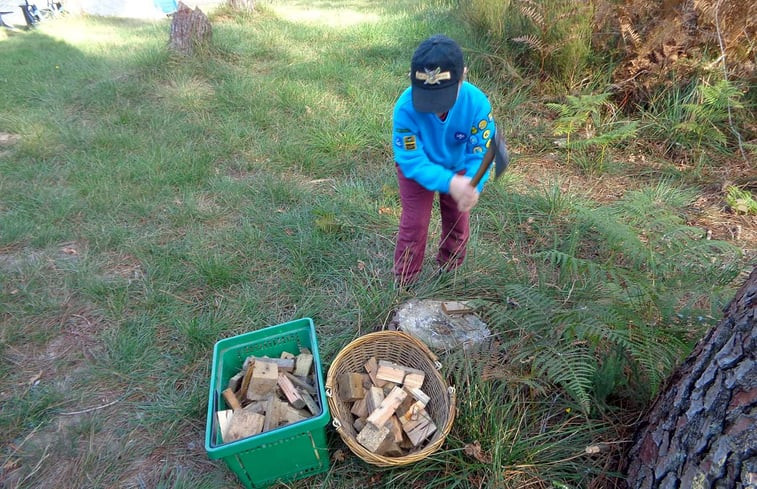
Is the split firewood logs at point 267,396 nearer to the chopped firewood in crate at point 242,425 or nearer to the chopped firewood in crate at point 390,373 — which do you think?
the chopped firewood in crate at point 242,425

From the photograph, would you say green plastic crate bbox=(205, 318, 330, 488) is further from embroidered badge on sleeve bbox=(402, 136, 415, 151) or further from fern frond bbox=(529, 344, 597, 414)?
embroidered badge on sleeve bbox=(402, 136, 415, 151)

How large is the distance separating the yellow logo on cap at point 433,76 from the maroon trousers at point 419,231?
0.57 metres

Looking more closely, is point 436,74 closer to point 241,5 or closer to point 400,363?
point 400,363

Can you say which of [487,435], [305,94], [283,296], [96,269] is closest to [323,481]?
[487,435]

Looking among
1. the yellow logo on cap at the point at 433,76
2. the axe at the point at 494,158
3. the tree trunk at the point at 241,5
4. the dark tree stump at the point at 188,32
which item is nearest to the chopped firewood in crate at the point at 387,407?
the axe at the point at 494,158

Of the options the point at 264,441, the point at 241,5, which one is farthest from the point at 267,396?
the point at 241,5

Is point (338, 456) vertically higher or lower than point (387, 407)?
lower

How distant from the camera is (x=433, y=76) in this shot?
1.93 metres

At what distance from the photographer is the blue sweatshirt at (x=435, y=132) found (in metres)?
2.17

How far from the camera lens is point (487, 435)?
181 centimetres

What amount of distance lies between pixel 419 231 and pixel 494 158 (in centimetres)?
59

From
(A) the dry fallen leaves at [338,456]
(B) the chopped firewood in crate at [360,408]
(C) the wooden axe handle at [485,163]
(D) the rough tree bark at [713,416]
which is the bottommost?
(A) the dry fallen leaves at [338,456]

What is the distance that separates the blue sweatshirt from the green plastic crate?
0.94m

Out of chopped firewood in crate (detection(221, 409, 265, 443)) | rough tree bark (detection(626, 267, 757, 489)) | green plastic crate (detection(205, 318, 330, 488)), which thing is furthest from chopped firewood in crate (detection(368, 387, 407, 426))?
rough tree bark (detection(626, 267, 757, 489))
